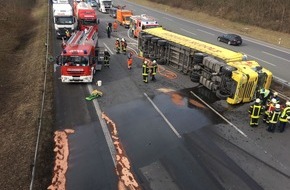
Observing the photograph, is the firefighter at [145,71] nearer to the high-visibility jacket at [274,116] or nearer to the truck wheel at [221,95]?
the truck wheel at [221,95]

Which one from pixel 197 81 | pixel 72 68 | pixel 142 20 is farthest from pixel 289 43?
pixel 72 68

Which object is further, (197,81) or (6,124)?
(197,81)

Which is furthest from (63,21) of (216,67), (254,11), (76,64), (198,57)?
(254,11)

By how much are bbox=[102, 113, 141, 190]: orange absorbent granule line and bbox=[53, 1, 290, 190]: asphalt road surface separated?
194mm

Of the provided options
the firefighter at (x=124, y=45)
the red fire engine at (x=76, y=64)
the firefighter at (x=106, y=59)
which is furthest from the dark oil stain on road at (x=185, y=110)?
the firefighter at (x=124, y=45)

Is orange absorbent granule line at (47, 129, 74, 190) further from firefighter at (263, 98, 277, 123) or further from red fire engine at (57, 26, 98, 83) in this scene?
firefighter at (263, 98, 277, 123)

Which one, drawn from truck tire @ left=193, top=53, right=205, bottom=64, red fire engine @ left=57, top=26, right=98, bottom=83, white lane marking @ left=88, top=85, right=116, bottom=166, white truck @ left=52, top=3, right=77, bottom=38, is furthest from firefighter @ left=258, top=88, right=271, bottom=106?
white truck @ left=52, top=3, right=77, bottom=38

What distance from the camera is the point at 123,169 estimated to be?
1255 cm

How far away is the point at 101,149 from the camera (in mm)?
13992

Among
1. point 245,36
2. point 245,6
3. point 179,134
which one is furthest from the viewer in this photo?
point 245,6

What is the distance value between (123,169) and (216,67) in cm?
1065

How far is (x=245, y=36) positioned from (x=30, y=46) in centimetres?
2967

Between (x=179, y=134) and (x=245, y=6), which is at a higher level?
(x=245, y=6)

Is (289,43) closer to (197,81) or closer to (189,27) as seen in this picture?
(189,27)
